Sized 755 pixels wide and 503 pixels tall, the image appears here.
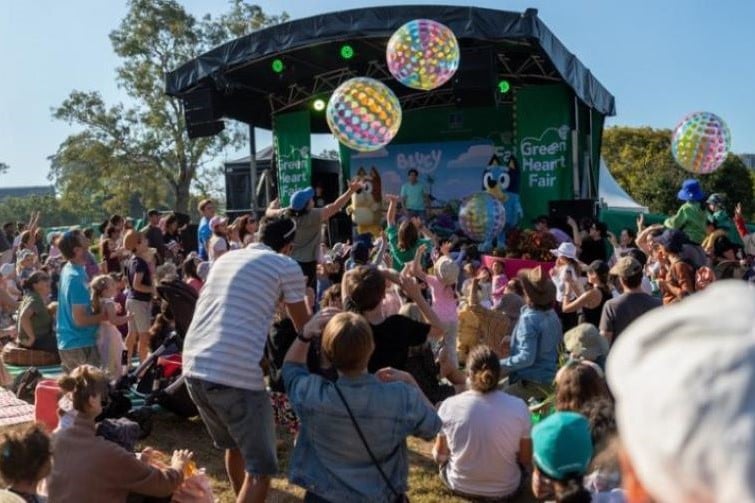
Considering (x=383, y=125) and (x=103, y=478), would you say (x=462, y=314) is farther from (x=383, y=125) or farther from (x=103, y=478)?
(x=103, y=478)

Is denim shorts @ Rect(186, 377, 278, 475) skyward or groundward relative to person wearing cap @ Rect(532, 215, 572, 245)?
groundward

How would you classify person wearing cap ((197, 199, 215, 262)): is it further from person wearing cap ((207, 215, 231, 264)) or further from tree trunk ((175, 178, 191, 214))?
tree trunk ((175, 178, 191, 214))

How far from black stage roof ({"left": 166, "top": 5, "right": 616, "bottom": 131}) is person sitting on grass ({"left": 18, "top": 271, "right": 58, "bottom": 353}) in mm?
6580

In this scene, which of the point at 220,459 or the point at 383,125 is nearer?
the point at 220,459

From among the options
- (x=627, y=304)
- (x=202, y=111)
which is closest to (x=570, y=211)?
A: (x=202, y=111)

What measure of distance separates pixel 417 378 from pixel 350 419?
2.12 meters

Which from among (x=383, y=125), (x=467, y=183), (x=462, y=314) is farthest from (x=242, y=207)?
(x=462, y=314)

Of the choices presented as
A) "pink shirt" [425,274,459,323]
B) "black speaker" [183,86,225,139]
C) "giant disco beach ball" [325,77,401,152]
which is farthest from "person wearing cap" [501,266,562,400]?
"black speaker" [183,86,225,139]

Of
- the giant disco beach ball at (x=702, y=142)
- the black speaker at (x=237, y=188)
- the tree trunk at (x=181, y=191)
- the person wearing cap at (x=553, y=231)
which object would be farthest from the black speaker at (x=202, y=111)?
the tree trunk at (x=181, y=191)

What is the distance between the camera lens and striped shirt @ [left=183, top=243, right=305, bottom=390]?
3.20 metres

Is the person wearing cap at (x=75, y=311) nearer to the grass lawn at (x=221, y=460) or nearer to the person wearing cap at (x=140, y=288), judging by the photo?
the grass lawn at (x=221, y=460)

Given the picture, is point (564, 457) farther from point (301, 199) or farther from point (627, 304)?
point (301, 199)

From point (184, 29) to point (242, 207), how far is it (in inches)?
550

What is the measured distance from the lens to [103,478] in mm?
3104
